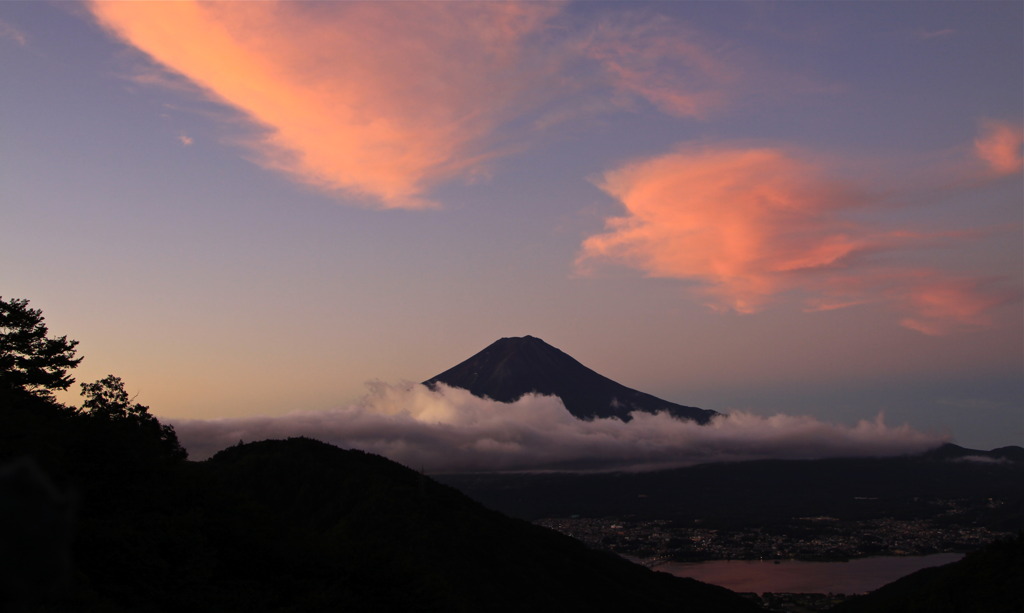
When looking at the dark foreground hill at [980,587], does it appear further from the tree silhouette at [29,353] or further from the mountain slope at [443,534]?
the tree silhouette at [29,353]

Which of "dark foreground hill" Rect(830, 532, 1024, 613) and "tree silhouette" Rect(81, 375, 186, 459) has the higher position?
"tree silhouette" Rect(81, 375, 186, 459)

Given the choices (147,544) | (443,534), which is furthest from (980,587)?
(147,544)

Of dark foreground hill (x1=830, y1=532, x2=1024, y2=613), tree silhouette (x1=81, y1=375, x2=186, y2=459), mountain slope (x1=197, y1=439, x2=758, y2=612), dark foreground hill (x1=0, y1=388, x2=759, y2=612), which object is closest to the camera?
dark foreground hill (x1=0, y1=388, x2=759, y2=612)

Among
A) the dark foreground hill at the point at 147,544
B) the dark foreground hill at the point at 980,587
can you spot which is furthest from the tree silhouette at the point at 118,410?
the dark foreground hill at the point at 980,587

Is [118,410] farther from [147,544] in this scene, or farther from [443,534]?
[443,534]

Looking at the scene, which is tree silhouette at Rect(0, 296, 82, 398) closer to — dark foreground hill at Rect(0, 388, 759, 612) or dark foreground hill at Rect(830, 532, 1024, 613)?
dark foreground hill at Rect(0, 388, 759, 612)

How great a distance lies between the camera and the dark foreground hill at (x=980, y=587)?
260ft

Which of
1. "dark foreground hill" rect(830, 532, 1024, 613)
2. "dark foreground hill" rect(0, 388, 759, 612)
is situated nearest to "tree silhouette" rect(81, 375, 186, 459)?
"dark foreground hill" rect(0, 388, 759, 612)

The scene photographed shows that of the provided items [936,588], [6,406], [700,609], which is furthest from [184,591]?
[700,609]

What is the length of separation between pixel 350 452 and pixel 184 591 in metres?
131

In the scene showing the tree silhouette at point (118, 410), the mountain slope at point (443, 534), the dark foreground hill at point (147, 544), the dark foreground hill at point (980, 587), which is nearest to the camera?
the dark foreground hill at point (147, 544)

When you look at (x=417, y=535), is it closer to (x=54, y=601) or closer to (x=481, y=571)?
(x=481, y=571)

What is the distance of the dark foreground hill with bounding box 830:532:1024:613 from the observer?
79.4 meters

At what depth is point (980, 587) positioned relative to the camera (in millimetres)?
85812
